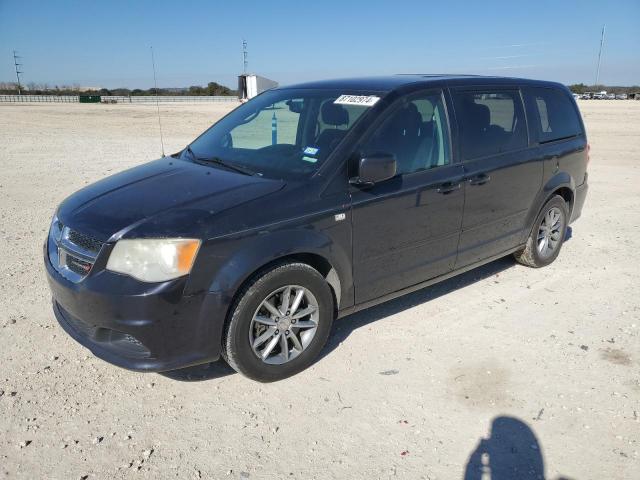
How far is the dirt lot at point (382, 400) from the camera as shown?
2.69 m

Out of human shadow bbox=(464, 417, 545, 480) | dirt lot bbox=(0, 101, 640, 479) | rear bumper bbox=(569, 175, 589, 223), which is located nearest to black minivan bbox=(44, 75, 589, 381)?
dirt lot bbox=(0, 101, 640, 479)

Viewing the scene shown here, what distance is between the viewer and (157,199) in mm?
3254

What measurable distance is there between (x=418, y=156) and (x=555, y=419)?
1988 mm

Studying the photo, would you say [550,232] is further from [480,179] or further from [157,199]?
[157,199]

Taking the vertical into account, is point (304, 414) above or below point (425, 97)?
below

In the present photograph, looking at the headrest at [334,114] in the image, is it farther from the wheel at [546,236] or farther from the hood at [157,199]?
the wheel at [546,236]

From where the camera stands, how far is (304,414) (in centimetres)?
306

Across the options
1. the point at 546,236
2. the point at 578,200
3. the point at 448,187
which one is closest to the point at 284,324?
the point at 448,187

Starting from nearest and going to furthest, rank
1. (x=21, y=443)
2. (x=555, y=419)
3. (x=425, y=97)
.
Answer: (x=21, y=443) → (x=555, y=419) → (x=425, y=97)

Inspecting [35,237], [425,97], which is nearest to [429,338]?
[425,97]

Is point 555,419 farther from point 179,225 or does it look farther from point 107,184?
point 107,184

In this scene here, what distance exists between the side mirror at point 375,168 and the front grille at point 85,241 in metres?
1.62

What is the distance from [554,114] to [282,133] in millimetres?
2933

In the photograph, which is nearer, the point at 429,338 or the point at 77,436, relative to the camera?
the point at 77,436
